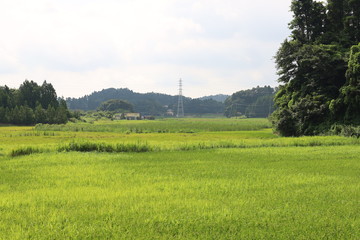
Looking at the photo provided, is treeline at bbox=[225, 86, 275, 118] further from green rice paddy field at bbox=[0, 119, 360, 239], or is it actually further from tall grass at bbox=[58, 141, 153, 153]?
green rice paddy field at bbox=[0, 119, 360, 239]

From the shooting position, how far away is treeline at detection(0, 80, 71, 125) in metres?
74.6

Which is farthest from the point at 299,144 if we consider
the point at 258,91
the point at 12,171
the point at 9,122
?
the point at 258,91

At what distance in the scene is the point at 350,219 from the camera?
7125 mm

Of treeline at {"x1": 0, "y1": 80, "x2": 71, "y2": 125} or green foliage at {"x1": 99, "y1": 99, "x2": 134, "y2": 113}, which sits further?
green foliage at {"x1": 99, "y1": 99, "x2": 134, "y2": 113}

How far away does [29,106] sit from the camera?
90.2 meters

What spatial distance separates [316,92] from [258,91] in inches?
6000

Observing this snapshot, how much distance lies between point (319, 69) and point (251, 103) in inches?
5655

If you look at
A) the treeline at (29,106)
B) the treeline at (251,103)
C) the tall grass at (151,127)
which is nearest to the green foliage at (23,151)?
the tall grass at (151,127)

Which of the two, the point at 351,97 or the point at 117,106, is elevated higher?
the point at 117,106

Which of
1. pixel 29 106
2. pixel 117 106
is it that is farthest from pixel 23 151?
pixel 117 106

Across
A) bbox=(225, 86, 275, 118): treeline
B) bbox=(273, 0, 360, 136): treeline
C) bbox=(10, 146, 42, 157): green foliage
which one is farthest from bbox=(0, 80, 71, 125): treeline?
bbox=(225, 86, 275, 118): treeline

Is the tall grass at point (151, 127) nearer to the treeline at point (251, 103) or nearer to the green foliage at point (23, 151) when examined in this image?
the green foliage at point (23, 151)

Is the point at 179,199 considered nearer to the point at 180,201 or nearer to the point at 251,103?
the point at 180,201

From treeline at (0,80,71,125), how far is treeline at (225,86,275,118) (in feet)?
330
